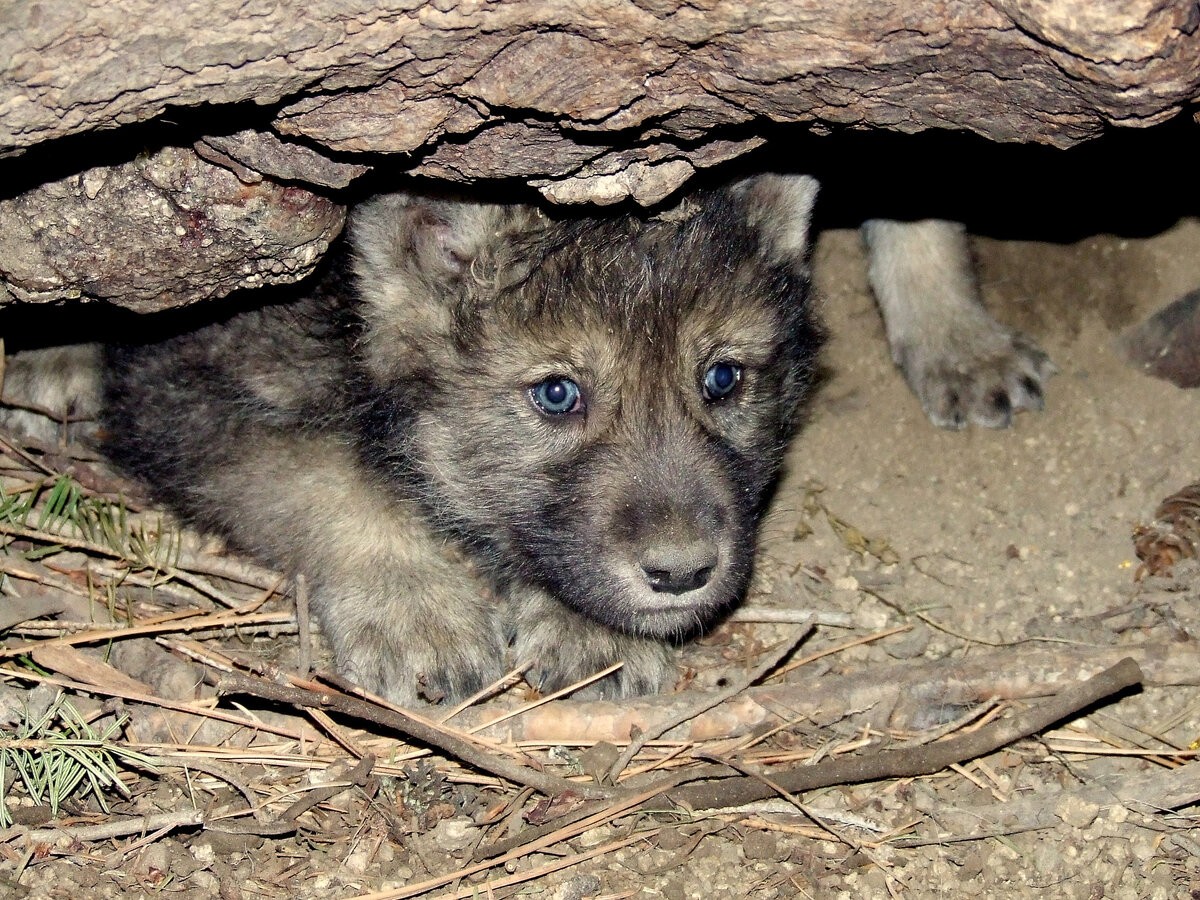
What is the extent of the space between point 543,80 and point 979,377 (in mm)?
2120

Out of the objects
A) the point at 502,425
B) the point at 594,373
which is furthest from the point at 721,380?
the point at 502,425

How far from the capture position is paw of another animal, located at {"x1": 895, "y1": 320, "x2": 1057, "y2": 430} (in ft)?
12.8

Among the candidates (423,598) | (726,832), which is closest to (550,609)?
(423,598)

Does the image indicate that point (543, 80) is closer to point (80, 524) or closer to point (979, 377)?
point (80, 524)

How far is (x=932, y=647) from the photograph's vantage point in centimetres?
331

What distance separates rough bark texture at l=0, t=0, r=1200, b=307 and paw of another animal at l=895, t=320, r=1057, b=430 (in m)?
1.53

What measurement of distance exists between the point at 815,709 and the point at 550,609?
26.9 inches

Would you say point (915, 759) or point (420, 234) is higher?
point (420, 234)

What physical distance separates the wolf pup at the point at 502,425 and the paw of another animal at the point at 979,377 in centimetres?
65

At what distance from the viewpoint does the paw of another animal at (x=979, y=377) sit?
3912 millimetres

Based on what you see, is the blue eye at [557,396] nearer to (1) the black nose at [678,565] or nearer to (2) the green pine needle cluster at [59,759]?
(1) the black nose at [678,565]

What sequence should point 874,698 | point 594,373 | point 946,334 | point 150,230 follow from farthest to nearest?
point 946,334 → point 874,698 → point 594,373 → point 150,230

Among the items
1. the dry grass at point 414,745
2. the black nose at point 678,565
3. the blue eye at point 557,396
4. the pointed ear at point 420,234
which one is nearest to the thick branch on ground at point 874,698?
the dry grass at point 414,745

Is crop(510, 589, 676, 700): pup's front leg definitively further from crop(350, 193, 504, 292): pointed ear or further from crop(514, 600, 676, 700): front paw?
crop(350, 193, 504, 292): pointed ear
